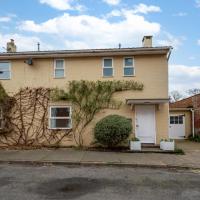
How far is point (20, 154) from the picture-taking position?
13984mm

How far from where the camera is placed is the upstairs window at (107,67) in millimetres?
16906

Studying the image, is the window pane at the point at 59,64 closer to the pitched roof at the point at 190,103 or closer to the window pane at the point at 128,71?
the window pane at the point at 128,71

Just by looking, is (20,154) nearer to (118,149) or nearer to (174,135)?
(118,149)

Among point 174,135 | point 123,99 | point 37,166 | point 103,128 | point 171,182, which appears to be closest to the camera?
point 171,182

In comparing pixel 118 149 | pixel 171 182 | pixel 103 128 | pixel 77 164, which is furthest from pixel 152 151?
pixel 171 182

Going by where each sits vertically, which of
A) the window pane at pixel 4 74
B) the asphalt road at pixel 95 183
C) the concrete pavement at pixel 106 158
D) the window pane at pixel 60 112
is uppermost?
the window pane at pixel 4 74

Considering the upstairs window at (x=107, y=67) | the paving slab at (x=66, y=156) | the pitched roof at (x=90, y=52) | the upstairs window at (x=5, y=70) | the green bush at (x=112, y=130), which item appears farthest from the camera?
the upstairs window at (x=5, y=70)

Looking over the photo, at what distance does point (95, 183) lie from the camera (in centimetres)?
884

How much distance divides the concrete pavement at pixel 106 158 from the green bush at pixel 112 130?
77 centimetres

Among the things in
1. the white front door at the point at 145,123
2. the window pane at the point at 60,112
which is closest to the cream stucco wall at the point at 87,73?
the white front door at the point at 145,123

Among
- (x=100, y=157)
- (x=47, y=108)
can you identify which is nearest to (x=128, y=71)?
(x=47, y=108)

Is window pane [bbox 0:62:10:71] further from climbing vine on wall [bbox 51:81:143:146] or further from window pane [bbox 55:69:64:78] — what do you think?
climbing vine on wall [bbox 51:81:143:146]

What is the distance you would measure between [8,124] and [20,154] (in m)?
3.59

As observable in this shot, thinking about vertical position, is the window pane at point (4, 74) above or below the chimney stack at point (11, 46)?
below
